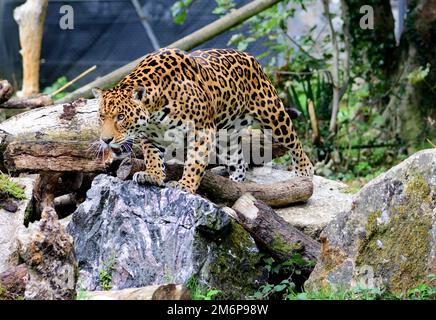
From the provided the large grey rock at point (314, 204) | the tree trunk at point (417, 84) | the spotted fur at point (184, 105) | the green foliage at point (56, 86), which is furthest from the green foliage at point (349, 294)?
the green foliage at point (56, 86)

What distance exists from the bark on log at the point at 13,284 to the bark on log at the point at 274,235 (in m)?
2.11

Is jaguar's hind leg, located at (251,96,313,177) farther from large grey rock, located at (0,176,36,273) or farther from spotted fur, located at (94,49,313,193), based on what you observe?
large grey rock, located at (0,176,36,273)

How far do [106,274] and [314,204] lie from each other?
281cm

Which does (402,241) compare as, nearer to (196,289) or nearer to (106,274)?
(196,289)

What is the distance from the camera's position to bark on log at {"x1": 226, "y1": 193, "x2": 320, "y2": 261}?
7.20 m

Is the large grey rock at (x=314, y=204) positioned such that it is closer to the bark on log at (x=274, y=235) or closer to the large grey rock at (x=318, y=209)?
the large grey rock at (x=318, y=209)

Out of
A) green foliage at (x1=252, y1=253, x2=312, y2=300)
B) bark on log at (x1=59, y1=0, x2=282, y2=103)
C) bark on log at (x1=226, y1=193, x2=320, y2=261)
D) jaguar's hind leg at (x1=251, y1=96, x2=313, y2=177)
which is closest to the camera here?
green foliage at (x1=252, y1=253, x2=312, y2=300)

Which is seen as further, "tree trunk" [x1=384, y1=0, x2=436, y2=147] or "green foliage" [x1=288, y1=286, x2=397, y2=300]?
"tree trunk" [x1=384, y1=0, x2=436, y2=147]

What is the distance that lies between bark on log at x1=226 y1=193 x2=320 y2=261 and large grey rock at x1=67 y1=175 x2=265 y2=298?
12cm

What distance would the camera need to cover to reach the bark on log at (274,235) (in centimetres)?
720

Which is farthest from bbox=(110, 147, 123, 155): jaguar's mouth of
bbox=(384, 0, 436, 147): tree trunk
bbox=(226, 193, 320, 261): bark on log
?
bbox=(384, 0, 436, 147): tree trunk

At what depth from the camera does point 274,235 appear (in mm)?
7234

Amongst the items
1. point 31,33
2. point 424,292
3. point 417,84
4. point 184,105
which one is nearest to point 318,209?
point 184,105

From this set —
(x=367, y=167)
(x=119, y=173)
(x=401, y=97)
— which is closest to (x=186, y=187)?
(x=119, y=173)
